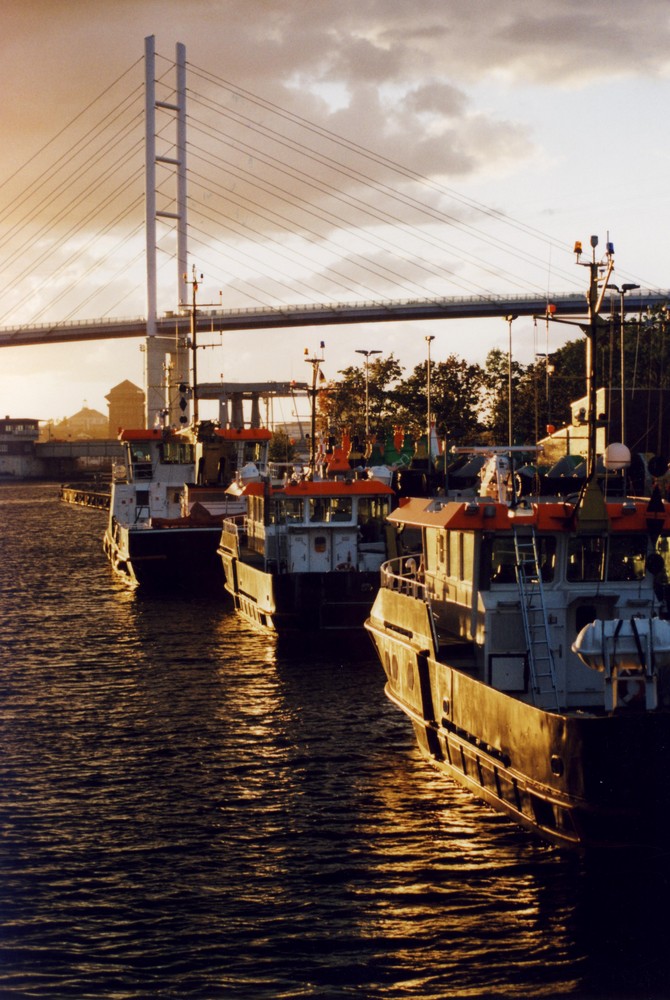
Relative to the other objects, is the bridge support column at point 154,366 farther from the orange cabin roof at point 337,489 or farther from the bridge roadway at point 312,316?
the orange cabin roof at point 337,489

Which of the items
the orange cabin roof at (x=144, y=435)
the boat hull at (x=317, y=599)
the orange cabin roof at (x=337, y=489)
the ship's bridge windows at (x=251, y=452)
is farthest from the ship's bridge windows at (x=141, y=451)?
the boat hull at (x=317, y=599)

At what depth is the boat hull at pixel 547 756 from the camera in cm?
1519

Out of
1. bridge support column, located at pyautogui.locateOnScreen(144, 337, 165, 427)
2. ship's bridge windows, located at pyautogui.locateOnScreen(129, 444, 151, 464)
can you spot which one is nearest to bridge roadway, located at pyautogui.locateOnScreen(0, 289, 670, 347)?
bridge support column, located at pyautogui.locateOnScreen(144, 337, 165, 427)

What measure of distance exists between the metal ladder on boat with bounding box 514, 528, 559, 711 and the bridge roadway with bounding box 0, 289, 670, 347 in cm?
11290

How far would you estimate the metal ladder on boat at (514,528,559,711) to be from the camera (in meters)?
19.5

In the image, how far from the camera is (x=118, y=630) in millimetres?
39344

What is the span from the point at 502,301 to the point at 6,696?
374 ft

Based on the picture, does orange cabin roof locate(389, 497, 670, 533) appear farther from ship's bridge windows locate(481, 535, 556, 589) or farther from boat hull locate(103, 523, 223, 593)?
boat hull locate(103, 523, 223, 593)

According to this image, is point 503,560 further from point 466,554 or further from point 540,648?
point 540,648

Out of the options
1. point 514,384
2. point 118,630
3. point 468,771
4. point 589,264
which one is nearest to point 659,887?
point 468,771

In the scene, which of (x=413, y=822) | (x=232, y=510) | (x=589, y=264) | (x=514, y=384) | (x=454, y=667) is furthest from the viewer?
(x=514, y=384)

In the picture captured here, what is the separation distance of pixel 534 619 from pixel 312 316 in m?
123

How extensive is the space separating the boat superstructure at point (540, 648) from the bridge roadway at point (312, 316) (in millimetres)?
111683

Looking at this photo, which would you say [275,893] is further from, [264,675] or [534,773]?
[264,675]
